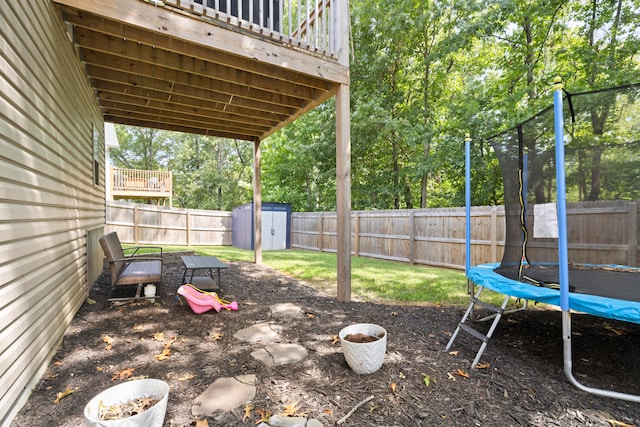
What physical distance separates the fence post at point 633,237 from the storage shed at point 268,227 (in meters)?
9.22

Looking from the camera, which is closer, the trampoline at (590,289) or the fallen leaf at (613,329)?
the trampoline at (590,289)

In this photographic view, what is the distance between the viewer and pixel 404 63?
473 inches

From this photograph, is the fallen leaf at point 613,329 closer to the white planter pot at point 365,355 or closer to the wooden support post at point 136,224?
the white planter pot at point 365,355

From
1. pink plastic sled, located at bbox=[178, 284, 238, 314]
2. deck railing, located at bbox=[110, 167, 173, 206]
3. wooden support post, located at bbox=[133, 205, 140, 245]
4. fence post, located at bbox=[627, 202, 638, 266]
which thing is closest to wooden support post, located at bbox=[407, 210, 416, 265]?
fence post, located at bbox=[627, 202, 638, 266]

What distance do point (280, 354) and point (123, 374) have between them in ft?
3.68

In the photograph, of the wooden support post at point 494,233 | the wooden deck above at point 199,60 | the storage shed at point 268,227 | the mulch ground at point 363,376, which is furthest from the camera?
the storage shed at point 268,227

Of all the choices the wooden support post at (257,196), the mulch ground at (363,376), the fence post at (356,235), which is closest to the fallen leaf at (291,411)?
the mulch ground at (363,376)

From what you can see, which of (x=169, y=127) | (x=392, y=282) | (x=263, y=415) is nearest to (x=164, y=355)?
(x=263, y=415)

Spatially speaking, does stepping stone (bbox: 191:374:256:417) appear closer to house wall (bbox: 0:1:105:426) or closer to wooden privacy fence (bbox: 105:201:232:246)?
house wall (bbox: 0:1:105:426)

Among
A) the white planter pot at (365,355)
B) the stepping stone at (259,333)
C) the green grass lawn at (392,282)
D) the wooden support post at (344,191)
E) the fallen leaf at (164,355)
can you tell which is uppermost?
the wooden support post at (344,191)

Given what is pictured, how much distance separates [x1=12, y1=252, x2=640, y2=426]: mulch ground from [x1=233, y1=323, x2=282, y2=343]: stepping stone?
10 centimetres

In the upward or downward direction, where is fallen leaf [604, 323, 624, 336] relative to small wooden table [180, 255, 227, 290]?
downward

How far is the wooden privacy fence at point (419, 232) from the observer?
412cm

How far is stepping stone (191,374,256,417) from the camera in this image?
181cm
